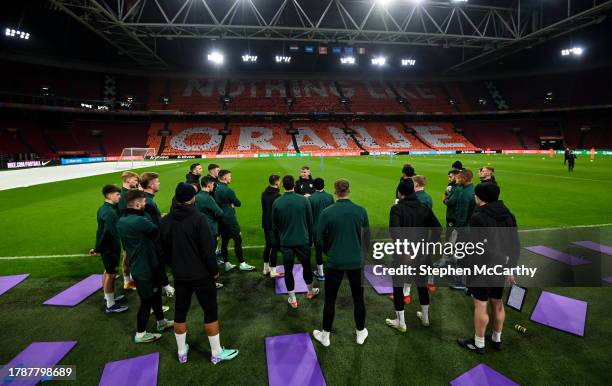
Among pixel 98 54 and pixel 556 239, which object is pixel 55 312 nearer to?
pixel 556 239

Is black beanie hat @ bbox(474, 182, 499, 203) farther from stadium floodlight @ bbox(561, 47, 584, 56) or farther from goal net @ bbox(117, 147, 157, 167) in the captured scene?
stadium floodlight @ bbox(561, 47, 584, 56)

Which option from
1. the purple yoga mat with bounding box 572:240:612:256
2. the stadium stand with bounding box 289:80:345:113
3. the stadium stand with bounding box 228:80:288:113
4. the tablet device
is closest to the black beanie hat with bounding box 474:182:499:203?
the tablet device

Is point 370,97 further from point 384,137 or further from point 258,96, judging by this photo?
point 258,96

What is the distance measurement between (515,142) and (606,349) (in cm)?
6442

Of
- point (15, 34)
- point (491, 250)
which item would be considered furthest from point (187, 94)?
point (491, 250)

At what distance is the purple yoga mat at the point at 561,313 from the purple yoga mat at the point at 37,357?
698cm

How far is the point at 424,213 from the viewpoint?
14.4 ft

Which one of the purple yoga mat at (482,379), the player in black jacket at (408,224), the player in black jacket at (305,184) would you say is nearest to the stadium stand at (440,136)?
the player in black jacket at (305,184)

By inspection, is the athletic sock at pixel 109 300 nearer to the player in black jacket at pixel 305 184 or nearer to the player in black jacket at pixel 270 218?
the player in black jacket at pixel 270 218

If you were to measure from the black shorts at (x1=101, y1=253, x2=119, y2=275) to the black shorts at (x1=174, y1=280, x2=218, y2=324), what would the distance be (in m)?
2.27

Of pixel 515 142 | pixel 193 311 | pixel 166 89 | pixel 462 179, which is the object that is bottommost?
pixel 193 311

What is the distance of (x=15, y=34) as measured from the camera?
33.7 m

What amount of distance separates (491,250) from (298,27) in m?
34.4

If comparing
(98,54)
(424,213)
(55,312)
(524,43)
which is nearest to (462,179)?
(424,213)
